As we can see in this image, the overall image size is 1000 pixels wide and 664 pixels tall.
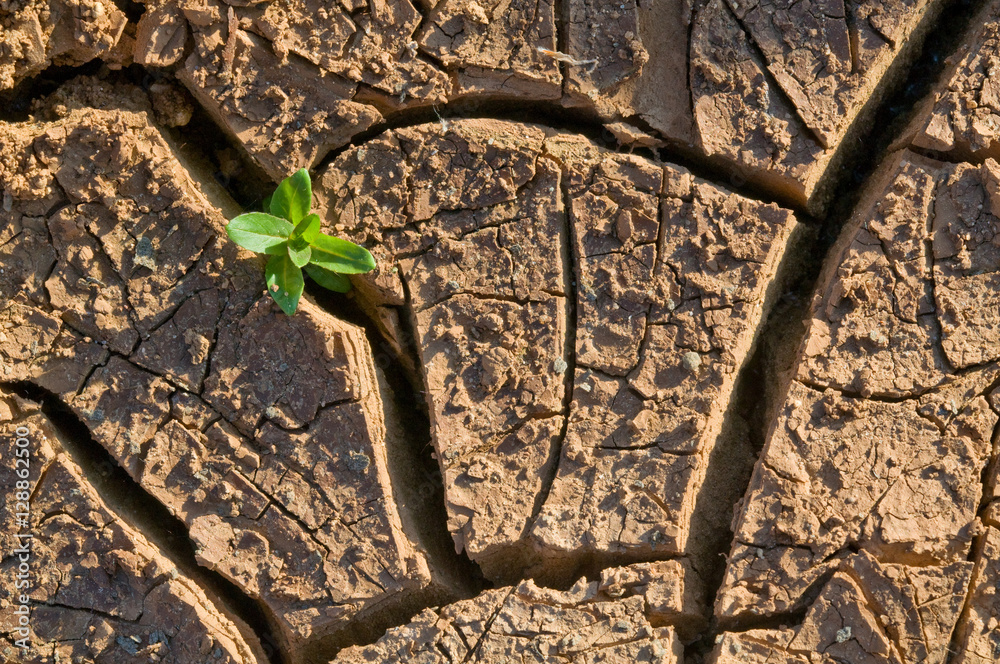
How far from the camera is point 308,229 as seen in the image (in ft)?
7.75

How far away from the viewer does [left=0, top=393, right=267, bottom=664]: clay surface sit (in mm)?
2371

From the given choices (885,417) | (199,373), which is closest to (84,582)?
(199,373)

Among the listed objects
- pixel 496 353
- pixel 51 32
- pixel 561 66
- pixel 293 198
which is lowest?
pixel 496 353

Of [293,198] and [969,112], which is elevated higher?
[969,112]

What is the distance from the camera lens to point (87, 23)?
2404 mm

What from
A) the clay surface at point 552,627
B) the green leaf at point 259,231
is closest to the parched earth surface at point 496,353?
the clay surface at point 552,627

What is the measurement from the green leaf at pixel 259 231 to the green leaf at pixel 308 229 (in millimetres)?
26

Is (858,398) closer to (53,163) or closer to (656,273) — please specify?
(656,273)

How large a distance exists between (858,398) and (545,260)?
0.99 m

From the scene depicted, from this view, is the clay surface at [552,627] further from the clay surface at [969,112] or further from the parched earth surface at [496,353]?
the clay surface at [969,112]

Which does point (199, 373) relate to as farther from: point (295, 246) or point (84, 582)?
point (84, 582)

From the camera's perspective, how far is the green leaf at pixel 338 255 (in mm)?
2365

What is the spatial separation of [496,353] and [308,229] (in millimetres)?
647

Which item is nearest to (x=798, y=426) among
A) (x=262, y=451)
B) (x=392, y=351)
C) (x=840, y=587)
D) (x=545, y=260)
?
(x=840, y=587)
